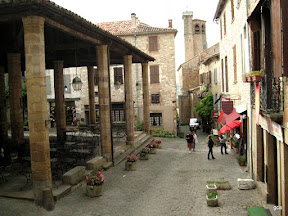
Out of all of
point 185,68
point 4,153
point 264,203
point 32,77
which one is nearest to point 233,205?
point 264,203

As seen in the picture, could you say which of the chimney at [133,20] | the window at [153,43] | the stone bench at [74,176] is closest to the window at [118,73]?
the window at [153,43]

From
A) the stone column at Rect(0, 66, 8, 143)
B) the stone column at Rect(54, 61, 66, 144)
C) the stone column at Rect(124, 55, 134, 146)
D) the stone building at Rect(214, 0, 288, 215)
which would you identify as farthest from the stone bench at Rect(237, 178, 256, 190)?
the stone column at Rect(0, 66, 8, 143)

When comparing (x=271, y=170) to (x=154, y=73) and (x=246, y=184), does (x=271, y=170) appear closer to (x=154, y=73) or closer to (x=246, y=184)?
(x=246, y=184)

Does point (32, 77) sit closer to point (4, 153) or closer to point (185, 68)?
point (4, 153)

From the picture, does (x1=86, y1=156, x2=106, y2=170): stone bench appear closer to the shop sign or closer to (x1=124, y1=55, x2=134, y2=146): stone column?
(x1=124, y1=55, x2=134, y2=146): stone column

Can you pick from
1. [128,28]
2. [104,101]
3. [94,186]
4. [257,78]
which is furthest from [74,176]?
[128,28]

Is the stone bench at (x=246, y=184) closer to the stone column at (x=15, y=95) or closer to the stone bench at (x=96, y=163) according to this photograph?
the stone bench at (x=96, y=163)

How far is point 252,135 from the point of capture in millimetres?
11156

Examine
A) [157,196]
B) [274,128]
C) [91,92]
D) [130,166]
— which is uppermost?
[91,92]

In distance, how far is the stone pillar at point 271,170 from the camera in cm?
866

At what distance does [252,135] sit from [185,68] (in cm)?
3368

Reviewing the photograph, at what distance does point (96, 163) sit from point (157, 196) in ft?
11.1

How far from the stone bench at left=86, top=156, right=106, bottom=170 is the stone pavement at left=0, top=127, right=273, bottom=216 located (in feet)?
1.35

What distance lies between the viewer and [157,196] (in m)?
9.80
